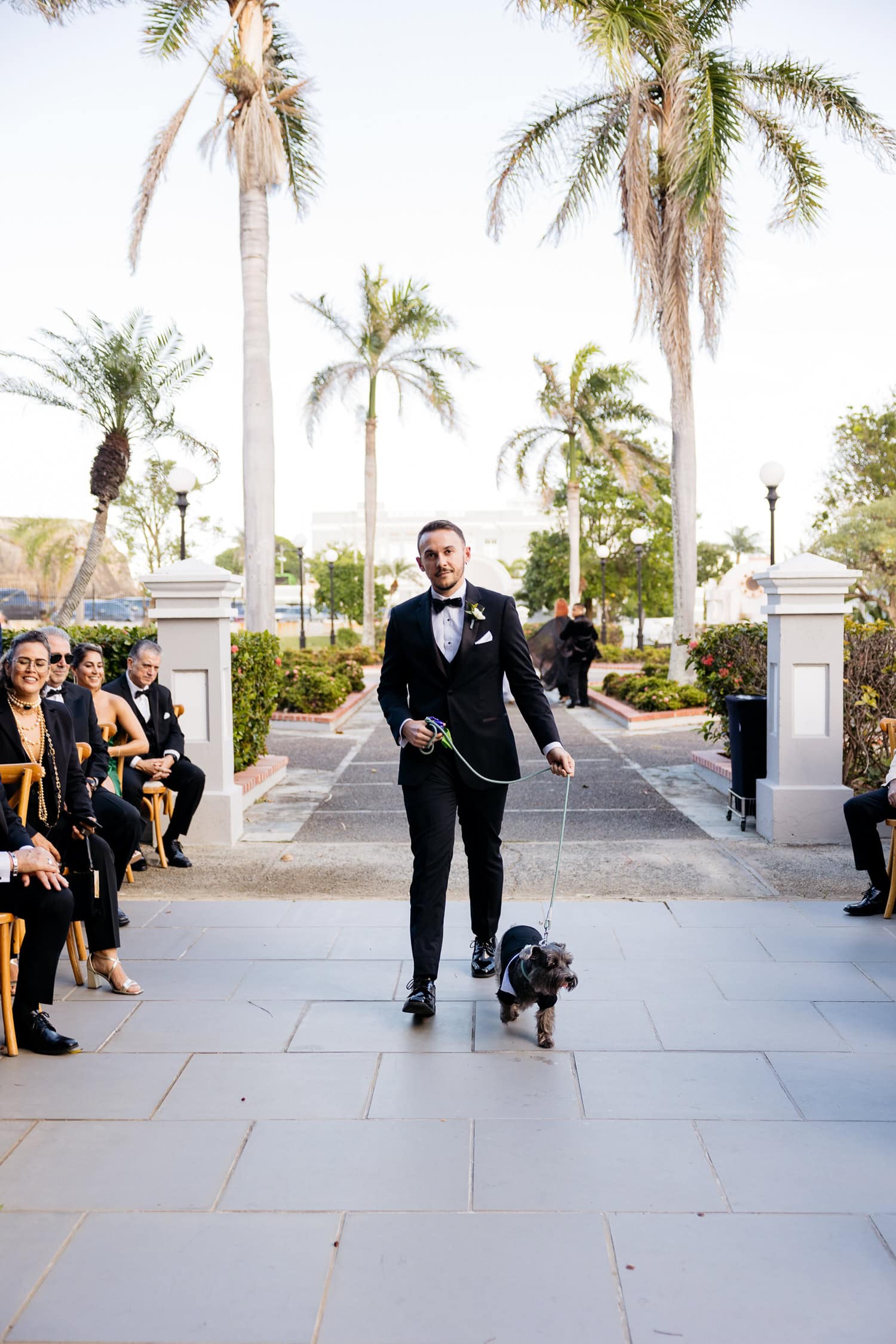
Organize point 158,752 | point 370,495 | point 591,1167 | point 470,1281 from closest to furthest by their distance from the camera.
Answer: point 470,1281 < point 591,1167 < point 158,752 < point 370,495

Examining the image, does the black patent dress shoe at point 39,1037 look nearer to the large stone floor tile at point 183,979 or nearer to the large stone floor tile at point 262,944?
the large stone floor tile at point 183,979

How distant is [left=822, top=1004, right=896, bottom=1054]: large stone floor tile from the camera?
405cm

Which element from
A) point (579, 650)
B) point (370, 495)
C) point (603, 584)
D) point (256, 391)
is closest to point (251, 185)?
point (256, 391)

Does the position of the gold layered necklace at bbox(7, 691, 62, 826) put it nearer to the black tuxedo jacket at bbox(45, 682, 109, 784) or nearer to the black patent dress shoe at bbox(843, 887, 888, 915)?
the black tuxedo jacket at bbox(45, 682, 109, 784)

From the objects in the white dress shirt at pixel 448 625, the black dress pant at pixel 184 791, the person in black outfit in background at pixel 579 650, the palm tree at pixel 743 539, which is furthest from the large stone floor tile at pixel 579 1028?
the palm tree at pixel 743 539

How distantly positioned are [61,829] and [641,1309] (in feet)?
10.1

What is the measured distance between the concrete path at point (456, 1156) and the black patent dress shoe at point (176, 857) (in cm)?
179

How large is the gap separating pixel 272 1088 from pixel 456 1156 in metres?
0.79

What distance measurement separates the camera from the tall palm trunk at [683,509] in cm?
1755

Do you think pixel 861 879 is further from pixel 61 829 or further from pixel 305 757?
pixel 305 757

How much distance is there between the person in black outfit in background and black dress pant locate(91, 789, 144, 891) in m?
12.3

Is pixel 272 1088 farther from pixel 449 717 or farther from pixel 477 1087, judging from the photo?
pixel 449 717

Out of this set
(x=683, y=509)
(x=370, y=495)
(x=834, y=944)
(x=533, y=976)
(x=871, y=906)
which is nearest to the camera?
(x=533, y=976)

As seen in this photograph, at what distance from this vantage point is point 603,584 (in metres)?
40.5
